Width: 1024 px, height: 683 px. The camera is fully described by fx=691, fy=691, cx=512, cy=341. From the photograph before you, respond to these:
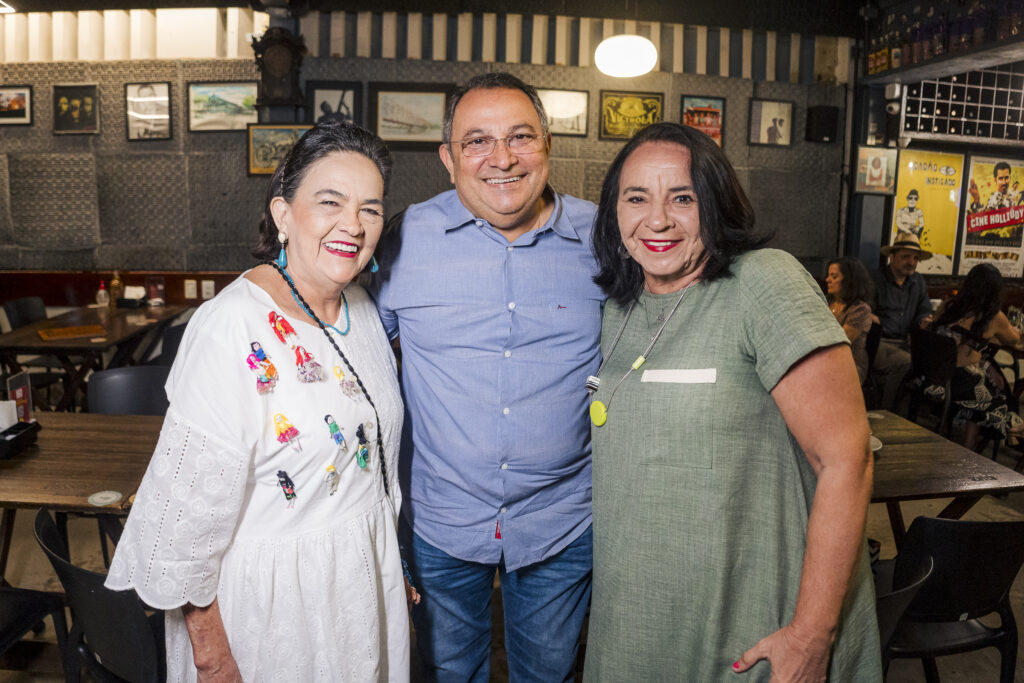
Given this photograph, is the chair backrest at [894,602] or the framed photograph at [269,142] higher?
the framed photograph at [269,142]

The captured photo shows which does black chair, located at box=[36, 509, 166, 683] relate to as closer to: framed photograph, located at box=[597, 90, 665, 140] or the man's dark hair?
the man's dark hair

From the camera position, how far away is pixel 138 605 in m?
1.63

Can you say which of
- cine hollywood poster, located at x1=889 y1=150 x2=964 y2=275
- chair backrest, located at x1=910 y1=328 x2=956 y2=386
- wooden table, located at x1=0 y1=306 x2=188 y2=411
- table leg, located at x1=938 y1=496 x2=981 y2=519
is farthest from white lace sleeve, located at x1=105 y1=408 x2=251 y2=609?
cine hollywood poster, located at x1=889 y1=150 x2=964 y2=275

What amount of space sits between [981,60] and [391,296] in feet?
17.9

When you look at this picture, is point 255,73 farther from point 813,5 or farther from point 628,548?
point 628,548

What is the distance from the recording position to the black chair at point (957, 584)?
1992 millimetres

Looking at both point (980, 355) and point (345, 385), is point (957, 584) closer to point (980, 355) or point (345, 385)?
point (345, 385)

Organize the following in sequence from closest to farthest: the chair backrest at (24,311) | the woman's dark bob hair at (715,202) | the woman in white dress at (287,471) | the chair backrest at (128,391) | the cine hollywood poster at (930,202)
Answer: the woman in white dress at (287,471) < the woman's dark bob hair at (715,202) < the chair backrest at (128,391) < the chair backrest at (24,311) < the cine hollywood poster at (930,202)

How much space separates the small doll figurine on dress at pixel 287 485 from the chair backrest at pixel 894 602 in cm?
136

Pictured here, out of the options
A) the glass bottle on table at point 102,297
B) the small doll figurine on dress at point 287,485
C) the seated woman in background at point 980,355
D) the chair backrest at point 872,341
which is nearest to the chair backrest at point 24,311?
the glass bottle on table at point 102,297

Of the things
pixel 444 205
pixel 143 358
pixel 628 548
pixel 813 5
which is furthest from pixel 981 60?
pixel 143 358

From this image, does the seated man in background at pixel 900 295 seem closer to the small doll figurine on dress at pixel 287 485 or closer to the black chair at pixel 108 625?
the small doll figurine on dress at pixel 287 485

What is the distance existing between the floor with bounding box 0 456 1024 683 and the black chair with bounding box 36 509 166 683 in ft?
3.10

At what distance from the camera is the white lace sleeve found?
1315 mm
